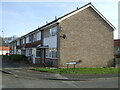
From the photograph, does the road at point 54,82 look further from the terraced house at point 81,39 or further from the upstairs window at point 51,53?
the upstairs window at point 51,53

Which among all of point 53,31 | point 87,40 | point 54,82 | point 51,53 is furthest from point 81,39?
point 54,82

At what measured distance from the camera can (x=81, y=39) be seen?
2212 cm

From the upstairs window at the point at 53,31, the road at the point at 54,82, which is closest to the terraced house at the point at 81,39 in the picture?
the upstairs window at the point at 53,31

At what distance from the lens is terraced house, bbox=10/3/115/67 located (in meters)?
21.2

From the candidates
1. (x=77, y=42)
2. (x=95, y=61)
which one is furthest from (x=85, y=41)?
(x=95, y=61)

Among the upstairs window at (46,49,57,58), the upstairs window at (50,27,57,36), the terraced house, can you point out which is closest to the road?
the terraced house

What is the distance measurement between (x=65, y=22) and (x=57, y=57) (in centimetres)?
423

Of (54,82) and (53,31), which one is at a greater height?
(53,31)

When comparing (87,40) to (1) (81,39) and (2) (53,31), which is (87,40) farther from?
(2) (53,31)

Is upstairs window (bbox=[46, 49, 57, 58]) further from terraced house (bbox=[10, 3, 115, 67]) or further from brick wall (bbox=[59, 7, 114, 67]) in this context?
brick wall (bbox=[59, 7, 114, 67])

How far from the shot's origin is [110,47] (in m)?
23.8

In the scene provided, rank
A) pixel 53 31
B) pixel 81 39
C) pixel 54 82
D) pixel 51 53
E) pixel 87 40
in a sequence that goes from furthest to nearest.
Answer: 1. pixel 51 53
2. pixel 53 31
3. pixel 87 40
4. pixel 81 39
5. pixel 54 82

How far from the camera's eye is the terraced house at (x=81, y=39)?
2119 cm

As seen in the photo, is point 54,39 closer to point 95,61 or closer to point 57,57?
point 57,57
